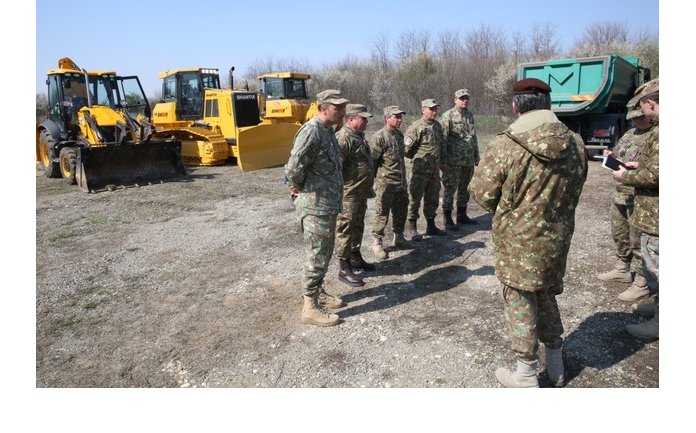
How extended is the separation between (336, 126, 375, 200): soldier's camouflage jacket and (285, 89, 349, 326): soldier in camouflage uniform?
0.75 m

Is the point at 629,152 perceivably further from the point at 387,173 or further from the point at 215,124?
the point at 215,124

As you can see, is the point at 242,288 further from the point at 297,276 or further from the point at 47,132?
the point at 47,132

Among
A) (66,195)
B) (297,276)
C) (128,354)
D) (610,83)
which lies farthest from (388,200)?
(610,83)

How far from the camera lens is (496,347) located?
11.0ft

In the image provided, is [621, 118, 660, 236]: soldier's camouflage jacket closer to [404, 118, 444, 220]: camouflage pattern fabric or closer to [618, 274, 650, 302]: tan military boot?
[618, 274, 650, 302]: tan military boot

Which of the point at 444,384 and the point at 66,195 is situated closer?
the point at 444,384

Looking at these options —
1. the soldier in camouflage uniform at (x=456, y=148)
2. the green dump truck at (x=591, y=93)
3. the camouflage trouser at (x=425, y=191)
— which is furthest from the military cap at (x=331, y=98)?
the green dump truck at (x=591, y=93)

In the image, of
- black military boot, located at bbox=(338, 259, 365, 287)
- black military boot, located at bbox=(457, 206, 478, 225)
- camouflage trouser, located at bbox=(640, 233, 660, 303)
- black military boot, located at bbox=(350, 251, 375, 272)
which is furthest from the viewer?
black military boot, located at bbox=(457, 206, 478, 225)

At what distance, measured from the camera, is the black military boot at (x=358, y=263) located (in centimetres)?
488

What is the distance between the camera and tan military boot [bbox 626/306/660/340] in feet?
11.1

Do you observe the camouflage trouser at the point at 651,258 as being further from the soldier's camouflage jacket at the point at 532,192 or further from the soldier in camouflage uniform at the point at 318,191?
the soldier in camouflage uniform at the point at 318,191

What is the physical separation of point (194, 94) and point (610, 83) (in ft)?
34.2

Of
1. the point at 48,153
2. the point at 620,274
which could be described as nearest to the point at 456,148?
the point at 620,274

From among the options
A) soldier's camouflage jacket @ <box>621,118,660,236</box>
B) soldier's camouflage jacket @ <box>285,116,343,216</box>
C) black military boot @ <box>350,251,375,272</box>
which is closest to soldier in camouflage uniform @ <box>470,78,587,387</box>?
soldier's camouflage jacket @ <box>621,118,660,236</box>
